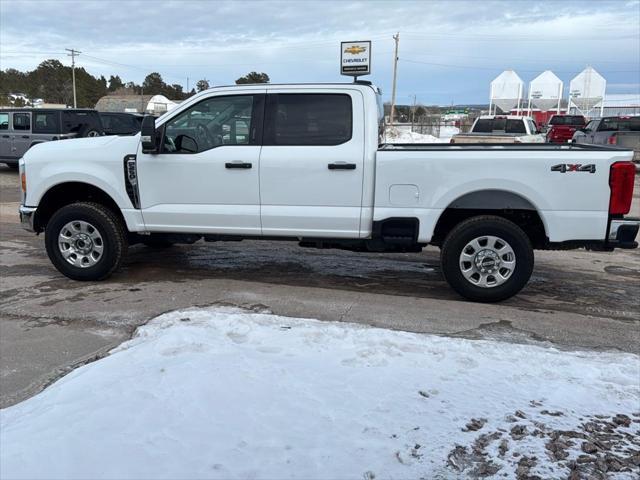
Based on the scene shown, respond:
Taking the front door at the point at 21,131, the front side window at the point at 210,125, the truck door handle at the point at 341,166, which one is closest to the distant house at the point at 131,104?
the front door at the point at 21,131

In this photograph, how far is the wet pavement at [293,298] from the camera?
466 cm

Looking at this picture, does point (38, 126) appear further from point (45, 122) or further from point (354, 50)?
point (354, 50)

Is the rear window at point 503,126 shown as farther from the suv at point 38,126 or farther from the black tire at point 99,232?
the black tire at point 99,232

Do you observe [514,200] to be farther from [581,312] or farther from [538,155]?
[581,312]

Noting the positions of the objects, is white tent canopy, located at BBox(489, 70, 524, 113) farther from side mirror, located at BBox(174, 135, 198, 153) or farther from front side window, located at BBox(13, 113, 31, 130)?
side mirror, located at BBox(174, 135, 198, 153)

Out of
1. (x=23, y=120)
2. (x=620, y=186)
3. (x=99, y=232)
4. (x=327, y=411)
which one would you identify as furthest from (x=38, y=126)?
(x=327, y=411)

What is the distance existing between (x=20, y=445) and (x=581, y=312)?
15.8 feet

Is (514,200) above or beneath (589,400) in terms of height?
above

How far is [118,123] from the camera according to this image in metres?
19.4

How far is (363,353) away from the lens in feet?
13.5

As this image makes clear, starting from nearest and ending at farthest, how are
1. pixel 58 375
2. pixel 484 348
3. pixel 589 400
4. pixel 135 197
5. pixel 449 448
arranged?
pixel 449 448 → pixel 589 400 → pixel 58 375 → pixel 484 348 → pixel 135 197

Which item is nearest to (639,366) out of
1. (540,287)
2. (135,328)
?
(540,287)

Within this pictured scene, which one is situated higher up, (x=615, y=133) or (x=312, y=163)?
(x=615, y=133)

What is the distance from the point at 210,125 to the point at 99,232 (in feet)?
5.54
